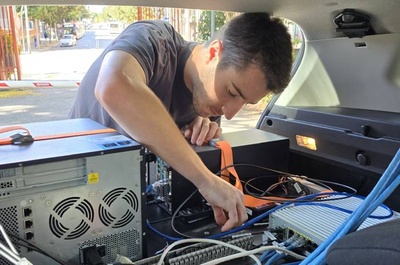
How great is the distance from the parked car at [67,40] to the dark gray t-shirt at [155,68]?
11180 millimetres

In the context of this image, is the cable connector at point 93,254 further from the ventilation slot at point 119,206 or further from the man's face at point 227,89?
the man's face at point 227,89

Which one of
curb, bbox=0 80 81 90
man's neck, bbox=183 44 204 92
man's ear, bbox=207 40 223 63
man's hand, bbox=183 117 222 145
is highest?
man's ear, bbox=207 40 223 63

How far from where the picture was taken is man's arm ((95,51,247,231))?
36.2 inches

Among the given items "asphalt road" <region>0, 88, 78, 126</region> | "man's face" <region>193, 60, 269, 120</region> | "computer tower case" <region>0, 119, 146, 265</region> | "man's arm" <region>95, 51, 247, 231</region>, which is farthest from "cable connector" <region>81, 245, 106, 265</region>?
"asphalt road" <region>0, 88, 78, 126</region>

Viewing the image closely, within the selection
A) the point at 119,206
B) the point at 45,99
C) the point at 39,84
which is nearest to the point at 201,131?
the point at 119,206

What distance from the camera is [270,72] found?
47.0 inches

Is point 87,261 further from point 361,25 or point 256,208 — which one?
point 361,25

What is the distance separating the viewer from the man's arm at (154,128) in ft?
3.02

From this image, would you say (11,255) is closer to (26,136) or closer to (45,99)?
(26,136)

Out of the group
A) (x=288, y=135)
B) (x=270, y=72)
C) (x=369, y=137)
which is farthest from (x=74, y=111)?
(x=369, y=137)

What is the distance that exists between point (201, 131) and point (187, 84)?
319mm

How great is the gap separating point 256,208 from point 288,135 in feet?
1.93

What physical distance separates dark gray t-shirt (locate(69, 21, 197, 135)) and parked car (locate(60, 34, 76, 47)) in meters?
11.2

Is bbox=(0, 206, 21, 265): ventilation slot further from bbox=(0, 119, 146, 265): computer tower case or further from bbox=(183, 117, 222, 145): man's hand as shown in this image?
bbox=(183, 117, 222, 145): man's hand
